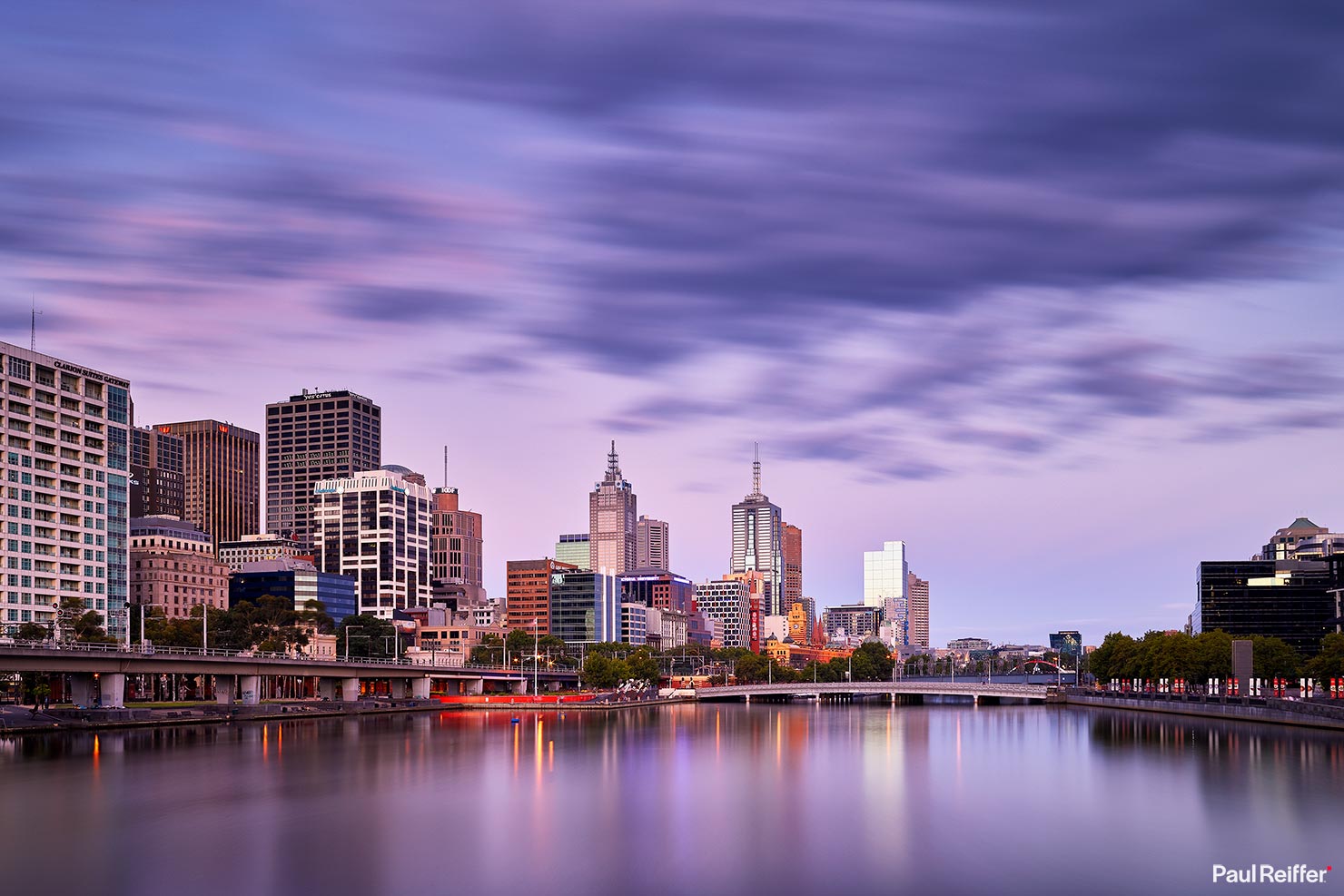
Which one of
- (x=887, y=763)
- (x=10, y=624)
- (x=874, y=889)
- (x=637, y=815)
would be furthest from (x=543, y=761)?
(x=10, y=624)

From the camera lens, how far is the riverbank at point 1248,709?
130m

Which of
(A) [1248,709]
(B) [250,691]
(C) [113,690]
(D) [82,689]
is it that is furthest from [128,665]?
(A) [1248,709]

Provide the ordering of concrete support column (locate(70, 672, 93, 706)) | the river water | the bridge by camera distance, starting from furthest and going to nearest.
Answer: concrete support column (locate(70, 672, 93, 706)) → the bridge → the river water

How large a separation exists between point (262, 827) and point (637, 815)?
788 inches

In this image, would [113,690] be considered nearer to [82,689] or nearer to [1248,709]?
[82,689]

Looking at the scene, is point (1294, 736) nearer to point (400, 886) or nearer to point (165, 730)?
point (400, 886)

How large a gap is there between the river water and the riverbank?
2.72m

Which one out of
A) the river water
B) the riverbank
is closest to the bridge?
the river water

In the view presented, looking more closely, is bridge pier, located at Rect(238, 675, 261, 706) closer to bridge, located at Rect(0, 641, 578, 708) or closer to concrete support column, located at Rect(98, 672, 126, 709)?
bridge, located at Rect(0, 641, 578, 708)

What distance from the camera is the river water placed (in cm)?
5709

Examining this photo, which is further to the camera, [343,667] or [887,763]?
[343,667]

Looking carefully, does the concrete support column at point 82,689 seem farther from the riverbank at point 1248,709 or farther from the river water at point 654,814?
the riverbank at point 1248,709

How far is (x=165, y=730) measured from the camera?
13712cm

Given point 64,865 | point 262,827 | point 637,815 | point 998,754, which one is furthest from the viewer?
point 998,754
